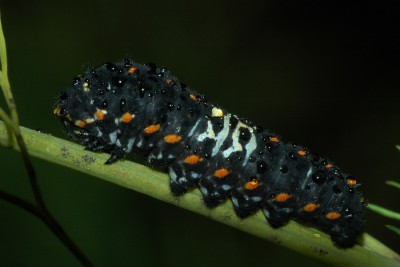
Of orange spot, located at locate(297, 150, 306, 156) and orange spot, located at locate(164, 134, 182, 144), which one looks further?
orange spot, located at locate(297, 150, 306, 156)

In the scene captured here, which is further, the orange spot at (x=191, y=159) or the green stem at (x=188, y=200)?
the orange spot at (x=191, y=159)

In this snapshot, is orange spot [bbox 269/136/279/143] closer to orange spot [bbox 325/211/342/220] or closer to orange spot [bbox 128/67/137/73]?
orange spot [bbox 325/211/342/220]

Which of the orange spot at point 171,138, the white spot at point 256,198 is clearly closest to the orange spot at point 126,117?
the orange spot at point 171,138

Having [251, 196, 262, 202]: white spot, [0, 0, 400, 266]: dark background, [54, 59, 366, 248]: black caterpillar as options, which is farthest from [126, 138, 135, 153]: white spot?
[0, 0, 400, 266]: dark background

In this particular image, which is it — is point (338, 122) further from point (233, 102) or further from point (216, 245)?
point (216, 245)

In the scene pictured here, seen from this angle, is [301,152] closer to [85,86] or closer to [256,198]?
[256,198]

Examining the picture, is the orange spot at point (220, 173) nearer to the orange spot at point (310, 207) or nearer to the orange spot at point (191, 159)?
the orange spot at point (191, 159)
